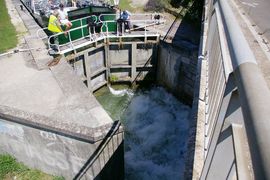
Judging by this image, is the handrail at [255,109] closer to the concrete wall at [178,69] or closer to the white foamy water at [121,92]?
the concrete wall at [178,69]

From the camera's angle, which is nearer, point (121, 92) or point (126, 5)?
point (121, 92)

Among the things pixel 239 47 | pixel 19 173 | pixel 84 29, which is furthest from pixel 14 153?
pixel 239 47

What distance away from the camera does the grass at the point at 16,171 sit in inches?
342

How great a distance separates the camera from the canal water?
10.8 meters

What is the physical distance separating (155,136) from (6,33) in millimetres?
8366

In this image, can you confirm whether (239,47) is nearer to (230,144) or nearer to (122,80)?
(230,144)

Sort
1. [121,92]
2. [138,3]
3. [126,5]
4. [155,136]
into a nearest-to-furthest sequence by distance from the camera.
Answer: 1. [155,136]
2. [121,92]
3. [126,5]
4. [138,3]

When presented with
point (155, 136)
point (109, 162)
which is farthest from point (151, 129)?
point (109, 162)

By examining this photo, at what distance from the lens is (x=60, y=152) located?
25.9ft

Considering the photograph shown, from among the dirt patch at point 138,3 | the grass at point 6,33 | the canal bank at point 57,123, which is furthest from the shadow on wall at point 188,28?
the grass at point 6,33

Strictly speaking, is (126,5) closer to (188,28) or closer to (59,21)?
(188,28)

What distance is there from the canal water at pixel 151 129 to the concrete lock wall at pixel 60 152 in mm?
2679

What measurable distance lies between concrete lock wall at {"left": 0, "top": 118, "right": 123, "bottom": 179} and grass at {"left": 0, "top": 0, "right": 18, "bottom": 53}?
510 centimetres

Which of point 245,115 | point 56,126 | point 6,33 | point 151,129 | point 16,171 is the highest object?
point 245,115
